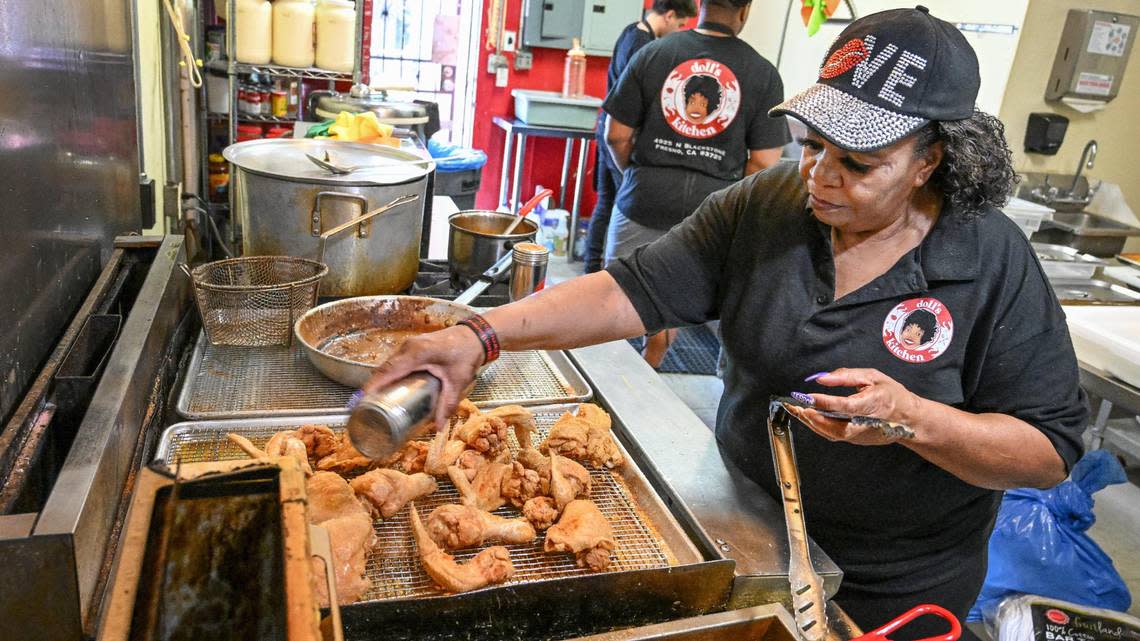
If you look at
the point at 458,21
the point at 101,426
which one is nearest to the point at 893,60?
the point at 101,426

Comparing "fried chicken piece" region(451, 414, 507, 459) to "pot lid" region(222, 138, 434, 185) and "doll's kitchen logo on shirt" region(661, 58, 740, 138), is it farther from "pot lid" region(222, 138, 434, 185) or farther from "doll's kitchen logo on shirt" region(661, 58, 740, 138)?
"doll's kitchen logo on shirt" region(661, 58, 740, 138)

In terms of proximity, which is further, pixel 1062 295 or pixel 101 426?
pixel 1062 295

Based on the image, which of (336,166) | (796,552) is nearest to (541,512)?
(796,552)

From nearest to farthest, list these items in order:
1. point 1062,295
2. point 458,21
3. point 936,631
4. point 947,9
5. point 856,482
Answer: point 856,482
point 936,631
point 1062,295
point 947,9
point 458,21

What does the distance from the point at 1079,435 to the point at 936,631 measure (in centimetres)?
55

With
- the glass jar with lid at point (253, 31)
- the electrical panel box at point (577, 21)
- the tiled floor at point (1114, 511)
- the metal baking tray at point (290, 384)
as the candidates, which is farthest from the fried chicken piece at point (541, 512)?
the electrical panel box at point (577, 21)

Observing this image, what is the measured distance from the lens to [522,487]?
57.6 inches

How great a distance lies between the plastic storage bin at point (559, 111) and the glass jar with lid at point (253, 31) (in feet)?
9.12

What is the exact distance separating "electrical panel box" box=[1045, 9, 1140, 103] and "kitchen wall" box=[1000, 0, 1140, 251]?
0.20 feet

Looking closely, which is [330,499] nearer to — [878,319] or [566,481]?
[566,481]

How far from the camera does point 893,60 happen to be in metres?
1.35

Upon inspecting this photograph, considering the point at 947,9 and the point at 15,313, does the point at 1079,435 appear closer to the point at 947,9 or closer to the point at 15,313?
the point at 15,313

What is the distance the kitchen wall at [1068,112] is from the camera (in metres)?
5.27

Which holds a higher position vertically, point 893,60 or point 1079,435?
point 893,60
